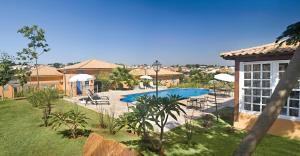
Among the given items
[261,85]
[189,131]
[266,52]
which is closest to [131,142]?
[189,131]

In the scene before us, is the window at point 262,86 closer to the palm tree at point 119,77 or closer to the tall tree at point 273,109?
the tall tree at point 273,109

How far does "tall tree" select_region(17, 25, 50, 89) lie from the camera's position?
28.0 m

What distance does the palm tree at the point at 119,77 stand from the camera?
3441cm

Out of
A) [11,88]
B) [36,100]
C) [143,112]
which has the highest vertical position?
[143,112]

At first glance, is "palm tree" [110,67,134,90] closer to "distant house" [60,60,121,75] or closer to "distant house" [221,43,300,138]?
"distant house" [60,60,121,75]

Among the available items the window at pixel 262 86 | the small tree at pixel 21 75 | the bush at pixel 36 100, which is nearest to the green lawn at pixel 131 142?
the window at pixel 262 86

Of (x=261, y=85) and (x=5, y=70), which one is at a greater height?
(x=5, y=70)

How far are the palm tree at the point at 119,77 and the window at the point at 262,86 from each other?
23.9m

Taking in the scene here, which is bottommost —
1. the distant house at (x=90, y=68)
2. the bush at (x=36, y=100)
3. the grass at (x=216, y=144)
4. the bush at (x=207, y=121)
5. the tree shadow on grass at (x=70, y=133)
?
the grass at (x=216, y=144)

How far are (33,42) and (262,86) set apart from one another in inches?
1050

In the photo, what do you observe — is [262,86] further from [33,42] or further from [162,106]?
[33,42]

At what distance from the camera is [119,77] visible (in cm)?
3459

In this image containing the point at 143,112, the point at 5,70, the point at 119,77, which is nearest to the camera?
the point at 143,112

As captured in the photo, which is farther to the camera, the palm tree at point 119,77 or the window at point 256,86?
the palm tree at point 119,77
